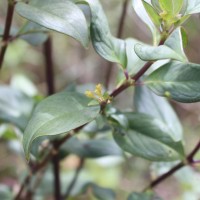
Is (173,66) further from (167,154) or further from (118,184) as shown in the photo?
(118,184)

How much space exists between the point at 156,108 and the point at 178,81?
0.78ft

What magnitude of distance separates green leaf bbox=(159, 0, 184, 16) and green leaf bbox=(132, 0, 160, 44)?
0.06m

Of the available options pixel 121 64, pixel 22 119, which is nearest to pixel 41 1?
pixel 121 64

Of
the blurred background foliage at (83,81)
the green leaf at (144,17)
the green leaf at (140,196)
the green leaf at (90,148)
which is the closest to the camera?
the green leaf at (144,17)

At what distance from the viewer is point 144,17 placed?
24.8 inches

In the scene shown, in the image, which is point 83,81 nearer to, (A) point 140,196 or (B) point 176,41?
(A) point 140,196

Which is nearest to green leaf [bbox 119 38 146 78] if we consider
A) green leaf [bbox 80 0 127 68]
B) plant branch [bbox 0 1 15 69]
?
green leaf [bbox 80 0 127 68]

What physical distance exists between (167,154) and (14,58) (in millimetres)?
1365

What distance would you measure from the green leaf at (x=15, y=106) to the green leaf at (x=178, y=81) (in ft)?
0.97

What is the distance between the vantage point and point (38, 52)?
234 centimetres

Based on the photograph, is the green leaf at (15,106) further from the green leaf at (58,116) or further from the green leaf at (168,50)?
the green leaf at (168,50)

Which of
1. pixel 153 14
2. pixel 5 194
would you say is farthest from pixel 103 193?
pixel 153 14

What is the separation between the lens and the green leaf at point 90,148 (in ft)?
2.85

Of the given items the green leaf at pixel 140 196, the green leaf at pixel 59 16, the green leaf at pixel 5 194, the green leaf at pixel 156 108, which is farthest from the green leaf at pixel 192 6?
the green leaf at pixel 5 194
